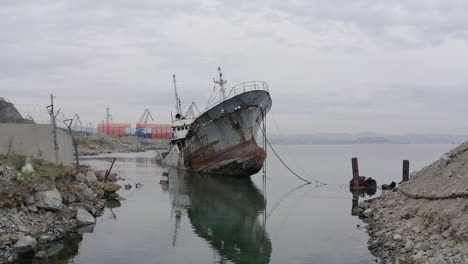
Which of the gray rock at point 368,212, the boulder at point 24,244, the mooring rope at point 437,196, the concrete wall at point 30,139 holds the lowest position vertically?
the gray rock at point 368,212

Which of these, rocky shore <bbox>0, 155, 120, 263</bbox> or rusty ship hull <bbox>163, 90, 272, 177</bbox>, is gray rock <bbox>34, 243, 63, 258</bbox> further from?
rusty ship hull <bbox>163, 90, 272, 177</bbox>

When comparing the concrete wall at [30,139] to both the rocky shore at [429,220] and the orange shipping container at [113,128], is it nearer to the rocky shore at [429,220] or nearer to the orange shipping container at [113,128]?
the rocky shore at [429,220]

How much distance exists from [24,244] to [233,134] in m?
24.0

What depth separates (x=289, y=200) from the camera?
27156 millimetres

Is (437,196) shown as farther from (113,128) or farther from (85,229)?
(113,128)

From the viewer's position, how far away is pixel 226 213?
22766 millimetres

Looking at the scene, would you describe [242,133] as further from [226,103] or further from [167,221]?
[167,221]

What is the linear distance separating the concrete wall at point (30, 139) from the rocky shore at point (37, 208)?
2.93 feet

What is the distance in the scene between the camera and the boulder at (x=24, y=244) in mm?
13132

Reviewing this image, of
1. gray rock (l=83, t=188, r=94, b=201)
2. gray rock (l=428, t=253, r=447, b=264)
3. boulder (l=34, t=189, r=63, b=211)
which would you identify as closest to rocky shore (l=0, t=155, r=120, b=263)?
boulder (l=34, t=189, r=63, b=211)

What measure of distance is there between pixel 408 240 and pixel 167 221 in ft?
36.1

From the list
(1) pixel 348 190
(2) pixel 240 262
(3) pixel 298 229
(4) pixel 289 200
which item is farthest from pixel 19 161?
(1) pixel 348 190

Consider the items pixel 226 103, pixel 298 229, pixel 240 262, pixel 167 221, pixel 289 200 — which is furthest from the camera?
pixel 226 103

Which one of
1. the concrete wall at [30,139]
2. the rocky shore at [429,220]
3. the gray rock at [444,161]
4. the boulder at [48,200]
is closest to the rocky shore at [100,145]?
the concrete wall at [30,139]
